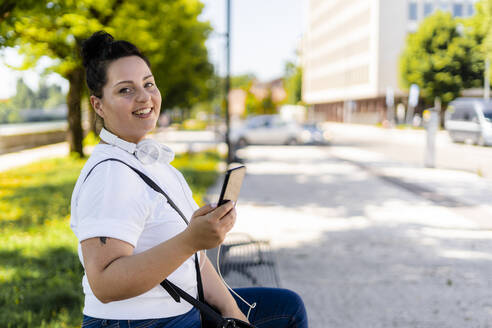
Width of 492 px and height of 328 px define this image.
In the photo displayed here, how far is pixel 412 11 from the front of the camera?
59219 mm

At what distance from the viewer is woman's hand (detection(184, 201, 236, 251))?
4.52 feet

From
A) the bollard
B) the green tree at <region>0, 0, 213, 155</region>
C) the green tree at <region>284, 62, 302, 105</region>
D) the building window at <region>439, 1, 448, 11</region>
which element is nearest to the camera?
the green tree at <region>0, 0, 213, 155</region>

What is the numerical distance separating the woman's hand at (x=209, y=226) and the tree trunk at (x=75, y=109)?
55.1 feet

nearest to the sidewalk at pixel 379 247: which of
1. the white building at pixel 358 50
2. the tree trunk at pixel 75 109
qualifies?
the tree trunk at pixel 75 109

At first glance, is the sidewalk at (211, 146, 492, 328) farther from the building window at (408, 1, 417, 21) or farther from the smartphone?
the building window at (408, 1, 417, 21)

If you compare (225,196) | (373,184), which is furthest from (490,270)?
(373,184)

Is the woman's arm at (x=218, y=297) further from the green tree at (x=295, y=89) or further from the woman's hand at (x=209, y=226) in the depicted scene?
the green tree at (x=295, y=89)

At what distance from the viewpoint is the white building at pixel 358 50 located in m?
58.6

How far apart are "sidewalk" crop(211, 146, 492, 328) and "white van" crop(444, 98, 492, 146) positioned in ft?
43.7

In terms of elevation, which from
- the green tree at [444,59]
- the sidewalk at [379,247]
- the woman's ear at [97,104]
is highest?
the green tree at [444,59]

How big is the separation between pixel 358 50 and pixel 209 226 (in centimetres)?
6851

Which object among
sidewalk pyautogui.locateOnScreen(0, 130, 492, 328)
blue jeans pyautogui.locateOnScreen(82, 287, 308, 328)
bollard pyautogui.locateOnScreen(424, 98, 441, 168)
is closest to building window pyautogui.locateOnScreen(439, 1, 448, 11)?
bollard pyautogui.locateOnScreen(424, 98, 441, 168)

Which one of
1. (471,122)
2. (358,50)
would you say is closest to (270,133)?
(471,122)

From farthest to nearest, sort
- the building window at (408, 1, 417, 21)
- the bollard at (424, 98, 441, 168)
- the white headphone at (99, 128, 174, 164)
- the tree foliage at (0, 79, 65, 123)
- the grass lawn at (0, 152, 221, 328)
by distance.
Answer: the building window at (408, 1, 417, 21)
the tree foliage at (0, 79, 65, 123)
the bollard at (424, 98, 441, 168)
the grass lawn at (0, 152, 221, 328)
the white headphone at (99, 128, 174, 164)
